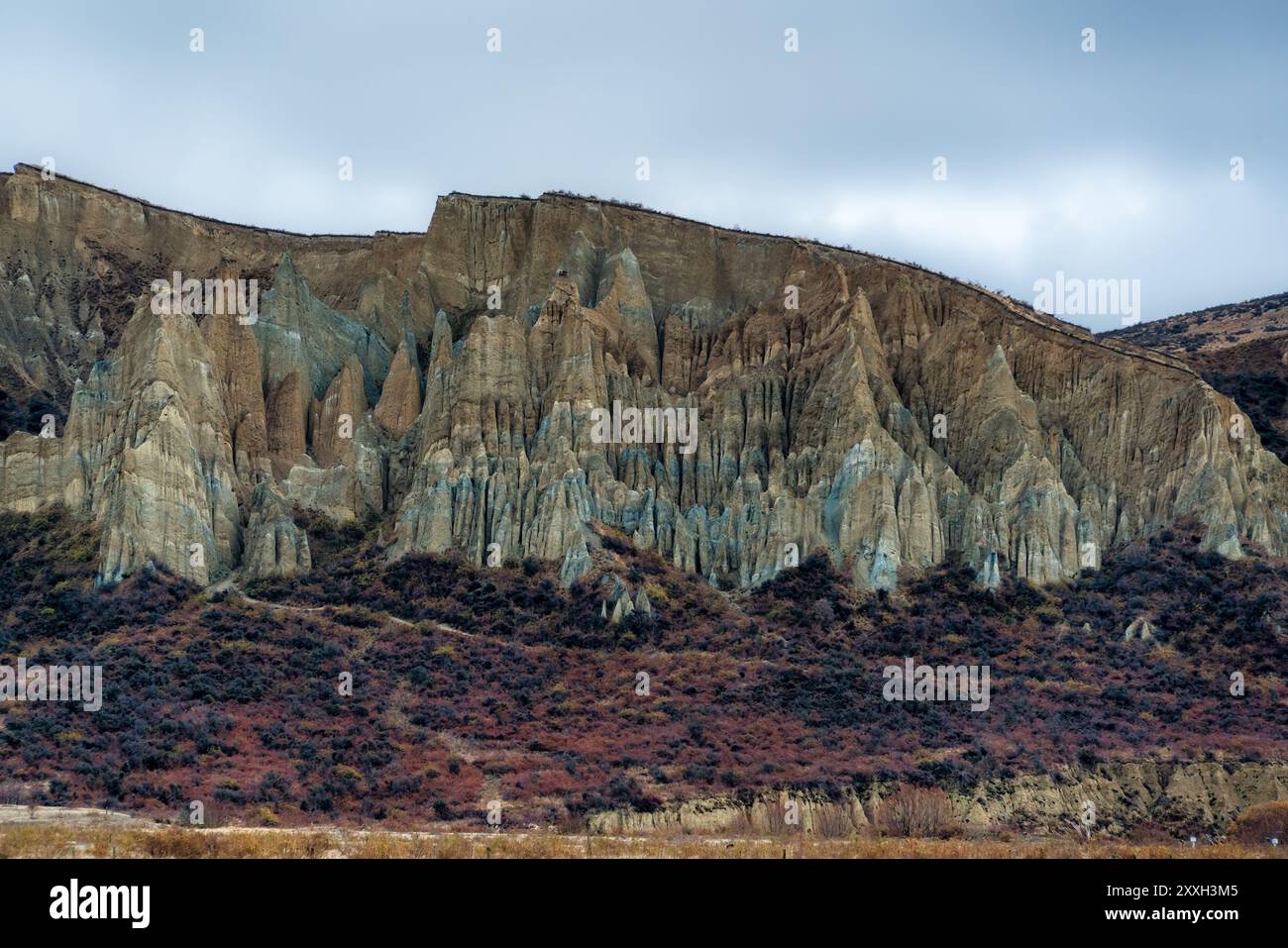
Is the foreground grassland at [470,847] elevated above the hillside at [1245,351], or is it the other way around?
the hillside at [1245,351]

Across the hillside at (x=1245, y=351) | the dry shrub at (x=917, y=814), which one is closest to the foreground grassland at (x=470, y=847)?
the dry shrub at (x=917, y=814)

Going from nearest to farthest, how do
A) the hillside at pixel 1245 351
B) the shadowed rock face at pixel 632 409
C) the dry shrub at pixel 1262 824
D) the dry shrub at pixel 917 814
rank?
the dry shrub at pixel 1262 824, the dry shrub at pixel 917 814, the shadowed rock face at pixel 632 409, the hillside at pixel 1245 351

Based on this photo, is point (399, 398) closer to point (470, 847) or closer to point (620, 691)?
point (620, 691)

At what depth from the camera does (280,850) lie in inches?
1303

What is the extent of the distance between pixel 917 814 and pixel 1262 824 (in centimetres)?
1006

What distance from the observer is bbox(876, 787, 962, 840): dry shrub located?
151 feet

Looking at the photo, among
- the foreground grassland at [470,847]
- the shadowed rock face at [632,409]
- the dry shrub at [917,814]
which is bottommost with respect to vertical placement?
the dry shrub at [917,814]

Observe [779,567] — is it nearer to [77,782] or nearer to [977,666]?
[977,666]

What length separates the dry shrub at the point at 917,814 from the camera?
4594 cm

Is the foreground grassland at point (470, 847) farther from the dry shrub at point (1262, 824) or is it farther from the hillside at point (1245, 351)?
the hillside at point (1245, 351)

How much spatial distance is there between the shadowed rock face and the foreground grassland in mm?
28070

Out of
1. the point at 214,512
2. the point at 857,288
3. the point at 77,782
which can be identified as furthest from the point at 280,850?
the point at 857,288

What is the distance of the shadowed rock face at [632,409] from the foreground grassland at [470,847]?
28070mm

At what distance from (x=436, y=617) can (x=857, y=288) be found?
96.9 ft
